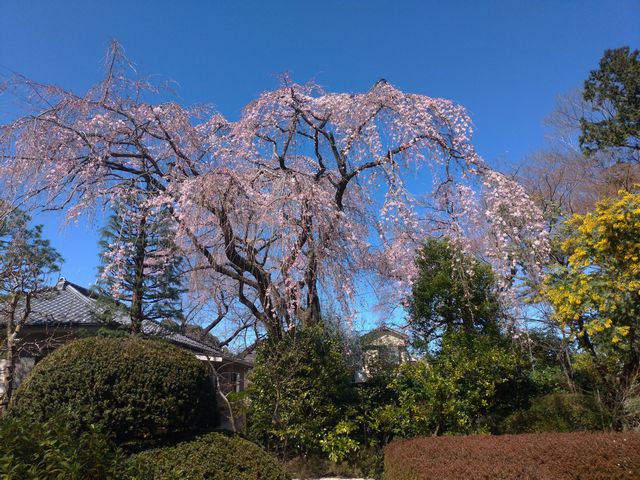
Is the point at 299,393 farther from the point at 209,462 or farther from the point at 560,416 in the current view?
the point at 560,416

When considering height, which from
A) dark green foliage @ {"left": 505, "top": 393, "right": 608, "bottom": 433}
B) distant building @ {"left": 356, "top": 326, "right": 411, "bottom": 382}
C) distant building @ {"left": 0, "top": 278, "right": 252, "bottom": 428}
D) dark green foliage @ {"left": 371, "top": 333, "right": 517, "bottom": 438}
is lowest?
dark green foliage @ {"left": 505, "top": 393, "right": 608, "bottom": 433}

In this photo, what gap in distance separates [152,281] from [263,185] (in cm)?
543

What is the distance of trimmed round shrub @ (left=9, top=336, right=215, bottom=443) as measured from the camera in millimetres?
4434

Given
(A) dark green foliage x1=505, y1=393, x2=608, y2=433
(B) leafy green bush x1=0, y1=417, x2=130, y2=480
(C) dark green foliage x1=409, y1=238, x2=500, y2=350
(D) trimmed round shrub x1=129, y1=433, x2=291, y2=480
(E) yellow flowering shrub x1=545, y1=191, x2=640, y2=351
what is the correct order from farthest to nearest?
(C) dark green foliage x1=409, y1=238, x2=500, y2=350 → (A) dark green foliage x1=505, y1=393, x2=608, y2=433 → (E) yellow flowering shrub x1=545, y1=191, x2=640, y2=351 → (D) trimmed round shrub x1=129, y1=433, x2=291, y2=480 → (B) leafy green bush x1=0, y1=417, x2=130, y2=480

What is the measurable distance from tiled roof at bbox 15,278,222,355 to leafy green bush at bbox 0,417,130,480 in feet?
21.9

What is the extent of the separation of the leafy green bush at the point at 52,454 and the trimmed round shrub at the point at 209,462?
0.32 m

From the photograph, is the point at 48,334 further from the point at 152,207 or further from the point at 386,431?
the point at 386,431

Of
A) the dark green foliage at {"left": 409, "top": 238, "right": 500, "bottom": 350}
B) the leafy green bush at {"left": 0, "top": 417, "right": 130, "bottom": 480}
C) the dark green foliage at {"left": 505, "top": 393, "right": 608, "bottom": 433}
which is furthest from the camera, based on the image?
the dark green foliage at {"left": 409, "top": 238, "right": 500, "bottom": 350}

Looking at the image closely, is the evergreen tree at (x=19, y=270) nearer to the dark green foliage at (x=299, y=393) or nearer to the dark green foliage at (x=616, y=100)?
the dark green foliage at (x=299, y=393)

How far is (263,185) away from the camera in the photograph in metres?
7.40

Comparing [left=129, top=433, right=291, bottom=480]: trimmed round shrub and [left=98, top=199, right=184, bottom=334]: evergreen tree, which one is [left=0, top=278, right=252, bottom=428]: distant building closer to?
[left=98, top=199, right=184, bottom=334]: evergreen tree

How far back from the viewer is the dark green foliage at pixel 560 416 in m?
A: 7.67

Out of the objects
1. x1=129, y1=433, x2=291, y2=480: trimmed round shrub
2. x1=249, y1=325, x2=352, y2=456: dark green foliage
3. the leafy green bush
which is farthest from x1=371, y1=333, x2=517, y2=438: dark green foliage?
the leafy green bush

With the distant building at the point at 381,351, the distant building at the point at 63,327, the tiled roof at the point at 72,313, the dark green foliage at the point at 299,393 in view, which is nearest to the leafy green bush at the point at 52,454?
the dark green foliage at the point at 299,393
